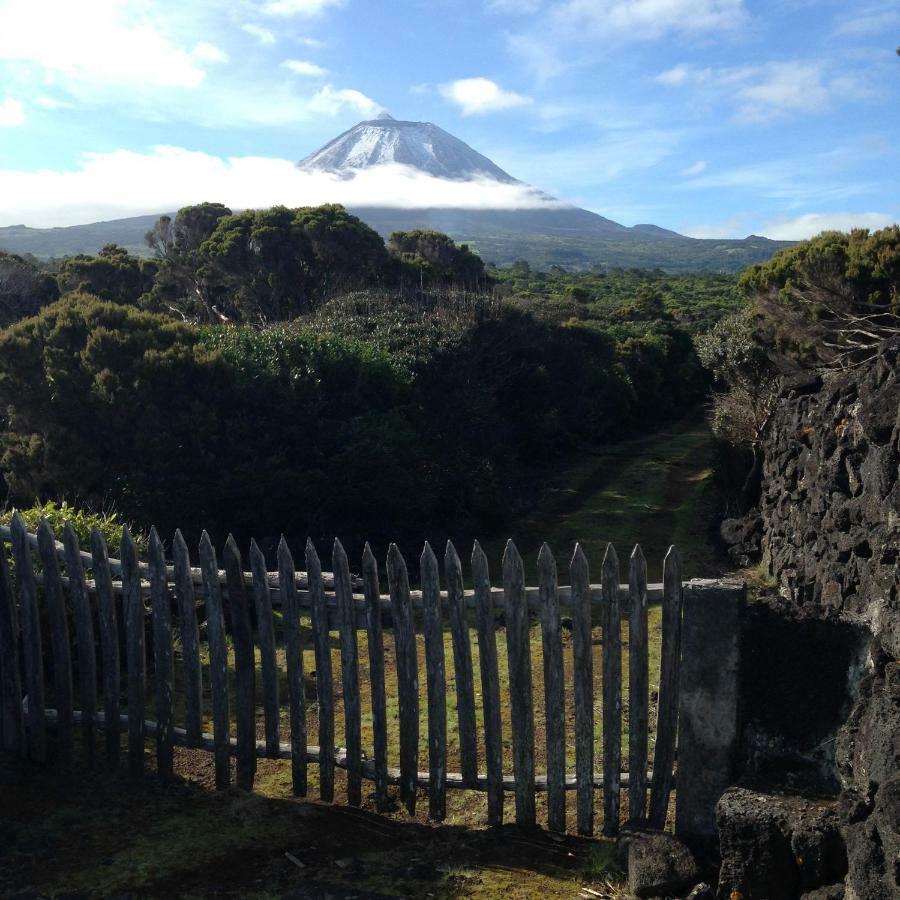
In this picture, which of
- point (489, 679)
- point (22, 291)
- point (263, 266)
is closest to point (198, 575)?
point (489, 679)

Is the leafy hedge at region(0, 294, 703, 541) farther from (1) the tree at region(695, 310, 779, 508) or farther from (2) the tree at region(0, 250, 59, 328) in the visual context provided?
(2) the tree at region(0, 250, 59, 328)

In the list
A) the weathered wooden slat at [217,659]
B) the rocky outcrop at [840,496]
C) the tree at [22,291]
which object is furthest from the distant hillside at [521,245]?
the weathered wooden slat at [217,659]

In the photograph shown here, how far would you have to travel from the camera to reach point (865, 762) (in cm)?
380

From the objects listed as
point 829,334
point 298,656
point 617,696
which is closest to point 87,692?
point 298,656

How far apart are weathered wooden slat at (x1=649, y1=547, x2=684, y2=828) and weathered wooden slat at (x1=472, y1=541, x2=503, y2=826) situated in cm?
82

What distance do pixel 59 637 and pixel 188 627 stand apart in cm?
102

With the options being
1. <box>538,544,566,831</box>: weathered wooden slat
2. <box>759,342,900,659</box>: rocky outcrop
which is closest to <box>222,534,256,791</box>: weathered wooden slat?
<box>538,544,566,831</box>: weathered wooden slat

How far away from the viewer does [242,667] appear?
5.41 m

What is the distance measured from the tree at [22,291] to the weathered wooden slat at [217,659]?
921 inches

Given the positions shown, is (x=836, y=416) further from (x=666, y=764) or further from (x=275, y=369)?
(x=275, y=369)

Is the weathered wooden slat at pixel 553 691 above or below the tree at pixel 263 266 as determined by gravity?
below

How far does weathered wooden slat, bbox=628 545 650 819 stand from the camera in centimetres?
466

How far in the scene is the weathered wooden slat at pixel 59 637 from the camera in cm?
570

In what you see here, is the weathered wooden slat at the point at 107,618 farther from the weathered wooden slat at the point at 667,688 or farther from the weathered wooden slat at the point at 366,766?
the weathered wooden slat at the point at 667,688
